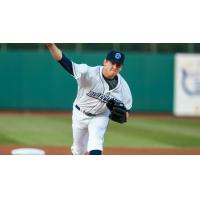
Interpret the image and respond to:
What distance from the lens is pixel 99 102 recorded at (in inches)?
271

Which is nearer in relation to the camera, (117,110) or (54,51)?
(54,51)

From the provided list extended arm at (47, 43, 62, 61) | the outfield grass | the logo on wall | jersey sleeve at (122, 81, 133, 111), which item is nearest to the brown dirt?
the outfield grass

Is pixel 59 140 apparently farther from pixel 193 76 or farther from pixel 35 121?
pixel 193 76

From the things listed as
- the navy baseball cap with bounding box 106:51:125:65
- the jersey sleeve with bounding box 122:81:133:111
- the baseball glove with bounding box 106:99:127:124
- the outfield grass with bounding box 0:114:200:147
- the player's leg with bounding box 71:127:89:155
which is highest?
the navy baseball cap with bounding box 106:51:125:65

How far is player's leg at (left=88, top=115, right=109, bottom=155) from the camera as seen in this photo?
6496 millimetres

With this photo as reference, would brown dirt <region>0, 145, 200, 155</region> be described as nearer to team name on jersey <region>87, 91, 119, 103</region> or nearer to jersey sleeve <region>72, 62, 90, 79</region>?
team name on jersey <region>87, 91, 119, 103</region>

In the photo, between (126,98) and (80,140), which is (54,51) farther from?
(80,140)

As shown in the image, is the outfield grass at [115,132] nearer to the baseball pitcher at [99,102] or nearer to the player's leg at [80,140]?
the player's leg at [80,140]

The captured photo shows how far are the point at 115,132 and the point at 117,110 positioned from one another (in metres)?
6.81

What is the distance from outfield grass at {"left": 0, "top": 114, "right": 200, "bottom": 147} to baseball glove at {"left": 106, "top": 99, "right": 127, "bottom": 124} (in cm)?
439

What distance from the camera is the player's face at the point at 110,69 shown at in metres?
6.53

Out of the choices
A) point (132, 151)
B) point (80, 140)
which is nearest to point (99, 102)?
point (80, 140)

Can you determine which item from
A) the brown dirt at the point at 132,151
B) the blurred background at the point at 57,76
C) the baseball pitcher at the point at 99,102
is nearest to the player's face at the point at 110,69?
the baseball pitcher at the point at 99,102
